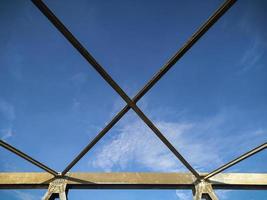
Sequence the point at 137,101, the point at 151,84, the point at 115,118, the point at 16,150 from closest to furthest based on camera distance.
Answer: the point at 151,84 → the point at 137,101 → the point at 115,118 → the point at 16,150

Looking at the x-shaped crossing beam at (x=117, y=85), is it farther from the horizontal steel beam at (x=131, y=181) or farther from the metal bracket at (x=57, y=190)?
the horizontal steel beam at (x=131, y=181)

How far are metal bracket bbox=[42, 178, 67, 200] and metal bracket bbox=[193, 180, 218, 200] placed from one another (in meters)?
3.14

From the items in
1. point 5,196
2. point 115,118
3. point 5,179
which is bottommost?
point 5,179

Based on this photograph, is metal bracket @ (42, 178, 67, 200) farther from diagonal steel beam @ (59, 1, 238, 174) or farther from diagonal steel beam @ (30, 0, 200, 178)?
diagonal steel beam @ (30, 0, 200, 178)

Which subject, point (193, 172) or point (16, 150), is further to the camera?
point (193, 172)

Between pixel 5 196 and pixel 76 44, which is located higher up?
pixel 5 196

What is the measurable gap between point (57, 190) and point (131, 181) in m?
1.79

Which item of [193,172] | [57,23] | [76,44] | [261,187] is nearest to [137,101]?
[76,44]

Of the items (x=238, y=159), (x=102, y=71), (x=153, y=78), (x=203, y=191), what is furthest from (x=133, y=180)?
(x=102, y=71)

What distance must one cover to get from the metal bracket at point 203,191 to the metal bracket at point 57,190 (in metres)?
3.14

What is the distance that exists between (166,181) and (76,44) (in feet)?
13.0

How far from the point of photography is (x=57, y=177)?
483cm

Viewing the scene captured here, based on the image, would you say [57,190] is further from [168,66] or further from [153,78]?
[168,66]

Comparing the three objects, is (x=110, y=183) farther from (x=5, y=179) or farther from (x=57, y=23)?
(x=57, y=23)
